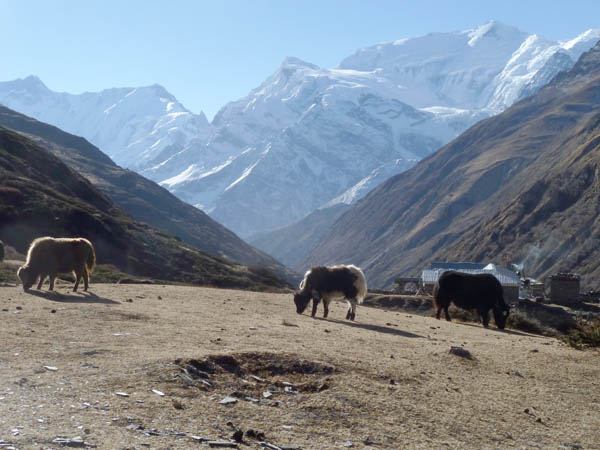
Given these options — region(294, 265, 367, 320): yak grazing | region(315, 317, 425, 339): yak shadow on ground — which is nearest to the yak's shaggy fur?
region(294, 265, 367, 320): yak grazing

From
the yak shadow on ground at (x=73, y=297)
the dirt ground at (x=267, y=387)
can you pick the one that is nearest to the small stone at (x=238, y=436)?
the dirt ground at (x=267, y=387)

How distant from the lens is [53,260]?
814 inches

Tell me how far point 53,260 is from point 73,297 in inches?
91.3

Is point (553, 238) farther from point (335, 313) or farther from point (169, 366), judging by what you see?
point (169, 366)

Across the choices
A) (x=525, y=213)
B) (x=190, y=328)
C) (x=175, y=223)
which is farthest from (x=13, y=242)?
(x=525, y=213)

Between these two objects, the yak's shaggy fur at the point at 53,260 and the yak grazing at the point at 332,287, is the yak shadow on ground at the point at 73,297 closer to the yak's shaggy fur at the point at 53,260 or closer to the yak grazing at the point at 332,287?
the yak's shaggy fur at the point at 53,260

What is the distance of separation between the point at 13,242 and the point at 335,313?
24.2 meters

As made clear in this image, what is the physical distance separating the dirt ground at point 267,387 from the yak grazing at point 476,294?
8.85 metres

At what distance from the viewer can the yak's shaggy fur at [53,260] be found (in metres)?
20.3

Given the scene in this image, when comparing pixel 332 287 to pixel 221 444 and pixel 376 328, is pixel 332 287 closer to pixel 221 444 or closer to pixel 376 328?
pixel 376 328

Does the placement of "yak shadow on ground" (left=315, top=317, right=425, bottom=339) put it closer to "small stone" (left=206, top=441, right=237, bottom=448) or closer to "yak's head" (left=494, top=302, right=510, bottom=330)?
"yak's head" (left=494, top=302, right=510, bottom=330)

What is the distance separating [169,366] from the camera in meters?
10.3

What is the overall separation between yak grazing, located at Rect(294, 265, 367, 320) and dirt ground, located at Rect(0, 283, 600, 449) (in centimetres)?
515

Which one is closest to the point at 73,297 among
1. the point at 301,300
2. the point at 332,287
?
the point at 301,300
